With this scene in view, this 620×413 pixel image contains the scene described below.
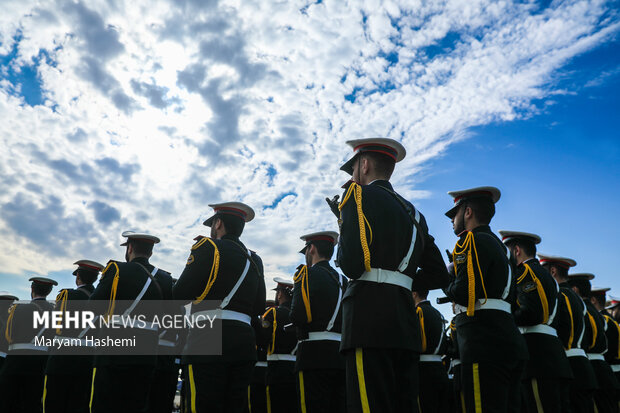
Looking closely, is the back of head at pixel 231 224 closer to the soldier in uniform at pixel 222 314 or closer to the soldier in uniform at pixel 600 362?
the soldier in uniform at pixel 222 314

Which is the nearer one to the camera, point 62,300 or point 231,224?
point 231,224

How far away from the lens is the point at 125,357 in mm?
5715

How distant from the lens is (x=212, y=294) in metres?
5.00

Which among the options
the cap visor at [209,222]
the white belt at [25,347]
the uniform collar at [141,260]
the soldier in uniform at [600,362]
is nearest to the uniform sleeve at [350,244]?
the cap visor at [209,222]

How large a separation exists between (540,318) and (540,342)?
0.98 ft

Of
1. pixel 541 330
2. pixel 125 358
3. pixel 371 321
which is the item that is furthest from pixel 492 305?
pixel 125 358

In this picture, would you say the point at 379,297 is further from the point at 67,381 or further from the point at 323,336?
the point at 67,381

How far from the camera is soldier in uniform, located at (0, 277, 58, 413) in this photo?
8.80 m

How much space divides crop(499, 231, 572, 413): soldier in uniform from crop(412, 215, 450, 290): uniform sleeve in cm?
200

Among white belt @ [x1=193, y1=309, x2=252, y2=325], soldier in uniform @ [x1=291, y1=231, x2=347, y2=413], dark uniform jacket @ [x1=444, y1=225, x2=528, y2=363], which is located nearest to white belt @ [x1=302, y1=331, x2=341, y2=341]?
soldier in uniform @ [x1=291, y1=231, x2=347, y2=413]

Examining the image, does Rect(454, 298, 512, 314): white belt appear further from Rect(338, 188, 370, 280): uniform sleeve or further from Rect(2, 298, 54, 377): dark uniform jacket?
Rect(2, 298, 54, 377): dark uniform jacket

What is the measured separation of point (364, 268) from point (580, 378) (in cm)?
568

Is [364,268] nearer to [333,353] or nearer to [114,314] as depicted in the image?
[333,353]

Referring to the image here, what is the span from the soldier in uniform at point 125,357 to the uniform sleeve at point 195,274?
1.37 meters
